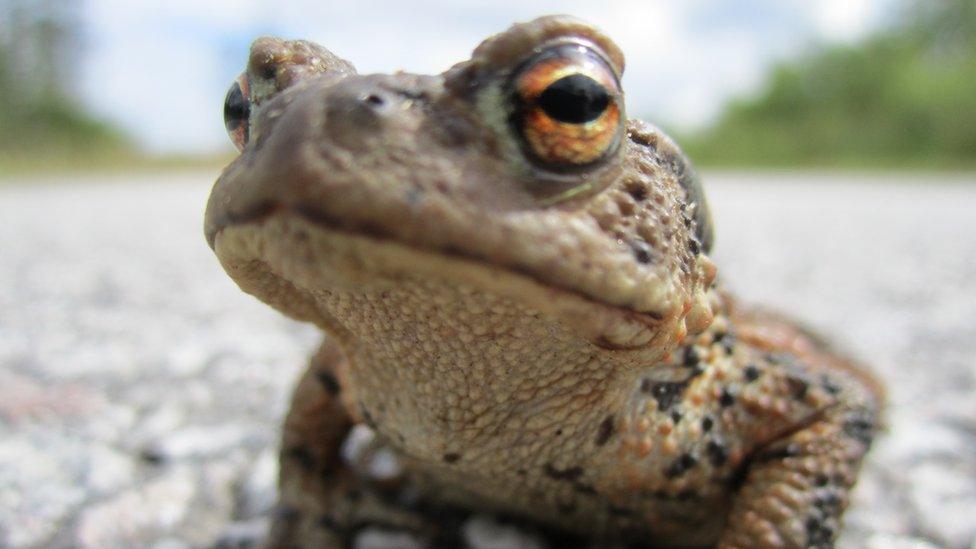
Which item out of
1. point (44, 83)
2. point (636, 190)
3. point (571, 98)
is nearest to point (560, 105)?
point (571, 98)

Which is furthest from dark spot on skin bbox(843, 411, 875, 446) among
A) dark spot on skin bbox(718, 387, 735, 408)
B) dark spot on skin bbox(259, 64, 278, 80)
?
dark spot on skin bbox(259, 64, 278, 80)

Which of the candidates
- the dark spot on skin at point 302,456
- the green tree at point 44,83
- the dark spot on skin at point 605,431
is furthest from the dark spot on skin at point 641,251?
the green tree at point 44,83

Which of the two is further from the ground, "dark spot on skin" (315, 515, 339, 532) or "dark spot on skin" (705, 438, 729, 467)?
"dark spot on skin" (705, 438, 729, 467)

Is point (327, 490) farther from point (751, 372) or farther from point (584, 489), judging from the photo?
point (751, 372)

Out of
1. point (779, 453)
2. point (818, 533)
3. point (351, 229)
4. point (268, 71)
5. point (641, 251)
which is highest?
point (268, 71)

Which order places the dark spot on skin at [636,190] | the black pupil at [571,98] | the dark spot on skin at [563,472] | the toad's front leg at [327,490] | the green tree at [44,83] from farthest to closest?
the green tree at [44,83], the toad's front leg at [327,490], the dark spot on skin at [563,472], the dark spot on skin at [636,190], the black pupil at [571,98]

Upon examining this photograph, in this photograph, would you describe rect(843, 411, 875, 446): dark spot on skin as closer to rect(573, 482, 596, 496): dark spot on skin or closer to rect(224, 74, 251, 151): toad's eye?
rect(573, 482, 596, 496): dark spot on skin

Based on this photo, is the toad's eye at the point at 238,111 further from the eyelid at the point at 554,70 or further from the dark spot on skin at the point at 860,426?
the dark spot on skin at the point at 860,426
